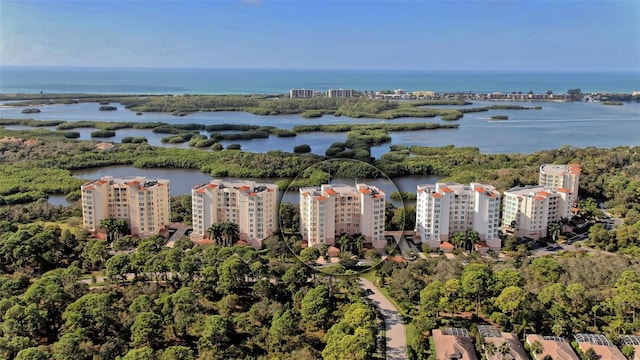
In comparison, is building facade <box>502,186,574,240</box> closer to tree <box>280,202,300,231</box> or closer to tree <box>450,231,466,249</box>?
tree <box>450,231,466,249</box>

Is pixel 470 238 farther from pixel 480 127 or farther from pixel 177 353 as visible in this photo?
pixel 480 127

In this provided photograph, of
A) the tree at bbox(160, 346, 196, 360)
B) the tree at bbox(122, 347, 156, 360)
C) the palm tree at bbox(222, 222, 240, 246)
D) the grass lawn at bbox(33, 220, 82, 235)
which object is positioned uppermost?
the palm tree at bbox(222, 222, 240, 246)

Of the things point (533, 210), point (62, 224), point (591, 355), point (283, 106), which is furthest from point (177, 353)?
point (283, 106)

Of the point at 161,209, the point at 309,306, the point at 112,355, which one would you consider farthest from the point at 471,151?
the point at 112,355

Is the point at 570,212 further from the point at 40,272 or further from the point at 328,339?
the point at 40,272

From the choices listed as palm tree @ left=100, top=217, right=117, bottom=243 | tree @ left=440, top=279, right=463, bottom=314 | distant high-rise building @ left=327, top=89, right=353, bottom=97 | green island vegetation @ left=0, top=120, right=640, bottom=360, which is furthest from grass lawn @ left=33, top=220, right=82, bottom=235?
distant high-rise building @ left=327, top=89, right=353, bottom=97
